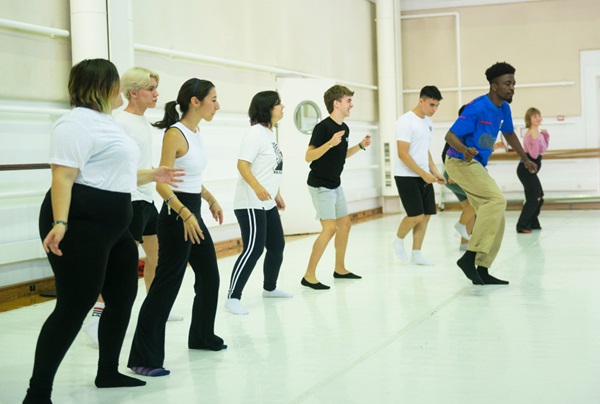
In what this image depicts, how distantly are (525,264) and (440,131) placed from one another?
8320 millimetres

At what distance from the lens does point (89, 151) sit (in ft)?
11.6

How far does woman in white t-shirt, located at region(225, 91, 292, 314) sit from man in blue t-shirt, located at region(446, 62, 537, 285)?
1.46 metres

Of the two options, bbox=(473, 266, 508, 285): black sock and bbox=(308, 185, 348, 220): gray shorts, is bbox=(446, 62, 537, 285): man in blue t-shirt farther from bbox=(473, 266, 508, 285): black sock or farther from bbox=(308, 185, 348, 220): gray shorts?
bbox=(308, 185, 348, 220): gray shorts

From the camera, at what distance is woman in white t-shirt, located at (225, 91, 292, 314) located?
Answer: 6.01m

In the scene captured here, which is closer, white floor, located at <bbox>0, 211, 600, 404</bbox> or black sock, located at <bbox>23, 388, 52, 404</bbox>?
black sock, located at <bbox>23, 388, 52, 404</bbox>

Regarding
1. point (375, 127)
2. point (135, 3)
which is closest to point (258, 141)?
point (135, 3)

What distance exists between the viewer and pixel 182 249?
14.3 ft

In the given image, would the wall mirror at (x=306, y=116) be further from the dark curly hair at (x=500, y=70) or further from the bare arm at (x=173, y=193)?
the bare arm at (x=173, y=193)

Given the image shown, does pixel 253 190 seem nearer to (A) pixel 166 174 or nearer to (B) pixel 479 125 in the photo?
(B) pixel 479 125

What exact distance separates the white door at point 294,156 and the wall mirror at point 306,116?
0.02 meters

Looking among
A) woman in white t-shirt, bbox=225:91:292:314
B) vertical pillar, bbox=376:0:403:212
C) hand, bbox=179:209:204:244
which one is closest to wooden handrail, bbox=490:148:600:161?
vertical pillar, bbox=376:0:403:212

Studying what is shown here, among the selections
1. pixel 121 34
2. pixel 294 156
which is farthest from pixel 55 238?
pixel 294 156

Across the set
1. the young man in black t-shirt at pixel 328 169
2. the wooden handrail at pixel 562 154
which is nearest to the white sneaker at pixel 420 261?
the young man in black t-shirt at pixel 328 169

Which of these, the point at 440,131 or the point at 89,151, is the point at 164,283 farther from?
the point at 440,131
